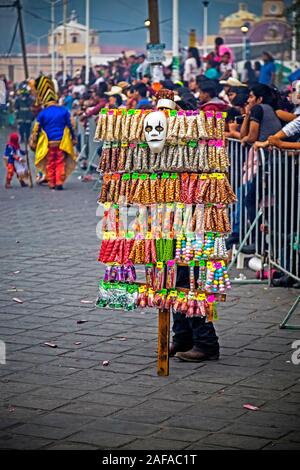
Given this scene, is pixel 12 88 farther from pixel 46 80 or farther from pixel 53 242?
pixel 53 242

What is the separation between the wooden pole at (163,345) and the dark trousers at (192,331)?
13.4 inches

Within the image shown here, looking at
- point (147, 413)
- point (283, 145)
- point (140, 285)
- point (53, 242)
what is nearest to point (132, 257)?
point (140, 285)

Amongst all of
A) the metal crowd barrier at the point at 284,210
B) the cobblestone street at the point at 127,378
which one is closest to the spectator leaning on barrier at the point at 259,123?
the metal crowd barrier at the point at 284,210

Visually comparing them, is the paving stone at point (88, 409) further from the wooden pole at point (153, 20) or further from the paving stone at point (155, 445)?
the wooden pole at point (153, 20)

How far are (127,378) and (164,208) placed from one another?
44.5 inches

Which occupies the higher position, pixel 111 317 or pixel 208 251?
pixel 208 251

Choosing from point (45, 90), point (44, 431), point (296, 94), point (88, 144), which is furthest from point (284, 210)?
point (88, 144)

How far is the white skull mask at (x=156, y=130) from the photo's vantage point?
300 inches

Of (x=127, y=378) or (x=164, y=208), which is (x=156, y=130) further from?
(x=127, y=378)

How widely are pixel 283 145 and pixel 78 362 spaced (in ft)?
11.4

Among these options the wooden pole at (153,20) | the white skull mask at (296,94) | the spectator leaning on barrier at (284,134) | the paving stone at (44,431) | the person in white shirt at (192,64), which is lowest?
the paving stone at (44,431)

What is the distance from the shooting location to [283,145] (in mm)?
10672

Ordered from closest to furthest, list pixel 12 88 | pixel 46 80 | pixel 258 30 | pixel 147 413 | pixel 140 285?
pixel 147 413
pixel 140 285
pixel 46 80
pixel 12 88
pixel 258 30

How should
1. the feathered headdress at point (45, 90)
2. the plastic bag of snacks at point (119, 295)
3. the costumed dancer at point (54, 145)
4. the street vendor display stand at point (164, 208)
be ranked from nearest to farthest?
the street vendor display stand at point (164, 208) < the plastic bag of snacks at point (119, 295) < the costumed dancer at point (54, 145) < the feathered headdress at point (45, 90)
